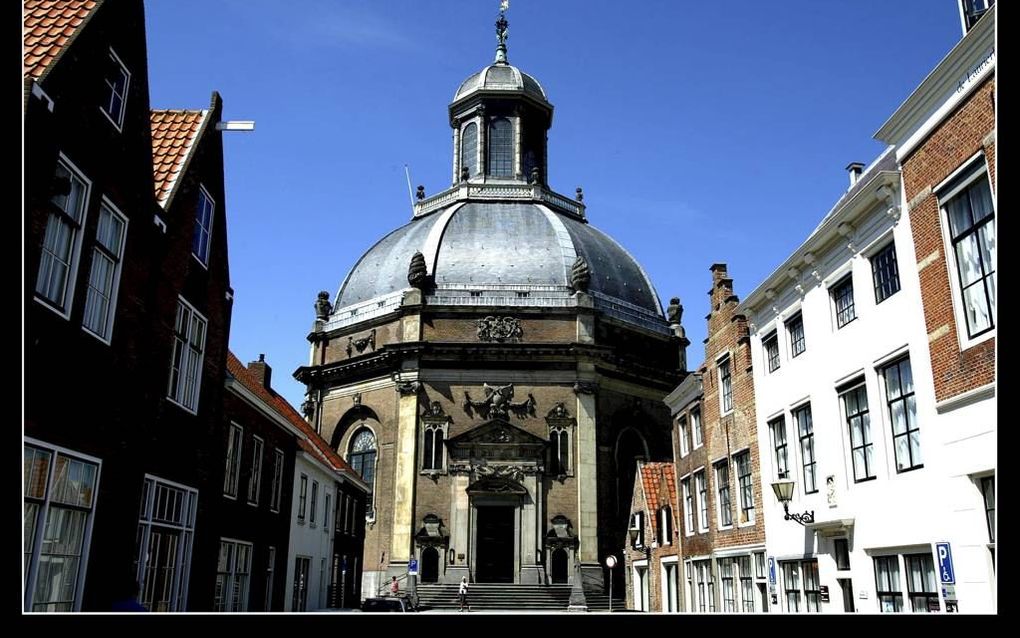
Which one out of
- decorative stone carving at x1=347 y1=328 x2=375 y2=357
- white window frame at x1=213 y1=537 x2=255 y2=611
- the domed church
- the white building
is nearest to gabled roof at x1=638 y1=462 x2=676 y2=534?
the white building

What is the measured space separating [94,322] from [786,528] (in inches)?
606

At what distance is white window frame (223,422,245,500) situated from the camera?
2072 cm

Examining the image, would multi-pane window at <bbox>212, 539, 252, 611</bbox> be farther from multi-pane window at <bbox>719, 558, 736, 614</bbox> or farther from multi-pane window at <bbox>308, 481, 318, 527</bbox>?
multi-pane window at <bbox>719, 558, 736, 614</bbox>

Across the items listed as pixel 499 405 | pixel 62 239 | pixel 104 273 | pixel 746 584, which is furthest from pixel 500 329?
pixel 62 239

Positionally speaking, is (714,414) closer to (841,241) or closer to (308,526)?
(841,241)

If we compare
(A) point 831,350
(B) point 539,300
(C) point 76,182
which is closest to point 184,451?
(C) point 76,182

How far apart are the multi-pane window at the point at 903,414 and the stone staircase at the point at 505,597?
30500 millimetres


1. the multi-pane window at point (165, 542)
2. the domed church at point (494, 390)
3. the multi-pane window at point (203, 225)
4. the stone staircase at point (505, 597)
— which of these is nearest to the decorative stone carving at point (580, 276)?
the domed church at point (494, 390)

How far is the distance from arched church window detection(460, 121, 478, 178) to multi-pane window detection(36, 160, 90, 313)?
52915 mm

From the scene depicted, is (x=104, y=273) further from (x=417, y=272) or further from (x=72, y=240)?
(x=417, y=272)

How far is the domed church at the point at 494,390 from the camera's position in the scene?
4538 centimetres

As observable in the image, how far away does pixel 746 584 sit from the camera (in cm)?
2234

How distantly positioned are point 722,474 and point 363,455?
3010cm

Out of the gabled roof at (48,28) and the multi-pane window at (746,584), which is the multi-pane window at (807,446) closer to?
the multi-pane window at (746,584)
